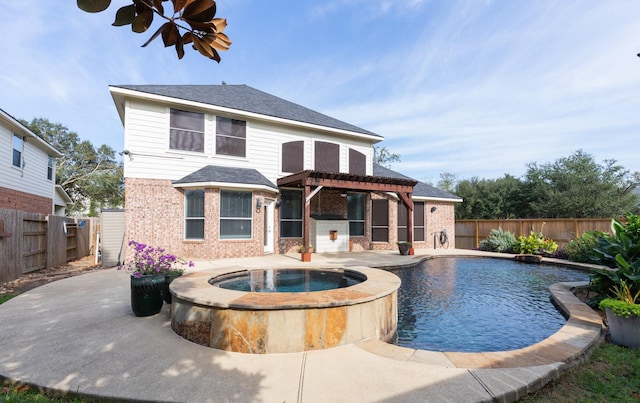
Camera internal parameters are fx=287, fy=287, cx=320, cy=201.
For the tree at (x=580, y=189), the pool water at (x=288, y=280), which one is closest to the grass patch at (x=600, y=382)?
the pool water at (x=288, y=280)

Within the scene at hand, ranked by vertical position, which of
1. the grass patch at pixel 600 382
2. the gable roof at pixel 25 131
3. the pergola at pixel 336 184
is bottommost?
the grass patch at pixel 600 382

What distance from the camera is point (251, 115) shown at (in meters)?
11.5

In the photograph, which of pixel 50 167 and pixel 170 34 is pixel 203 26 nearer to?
pixel 170 34

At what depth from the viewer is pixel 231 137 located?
11602 millimetres

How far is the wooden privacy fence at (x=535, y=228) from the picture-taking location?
12.9 metres

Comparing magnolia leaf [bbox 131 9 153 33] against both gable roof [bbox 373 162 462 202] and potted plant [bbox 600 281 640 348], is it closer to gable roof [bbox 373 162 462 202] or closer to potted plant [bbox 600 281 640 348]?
potted plant [bbox 600 281 640 348]

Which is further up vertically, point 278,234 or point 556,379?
point 278,234

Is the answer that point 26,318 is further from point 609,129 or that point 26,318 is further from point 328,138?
point 609,129

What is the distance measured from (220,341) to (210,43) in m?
3.17

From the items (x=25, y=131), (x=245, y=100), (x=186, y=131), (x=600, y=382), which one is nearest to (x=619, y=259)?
(x=600, y=382)

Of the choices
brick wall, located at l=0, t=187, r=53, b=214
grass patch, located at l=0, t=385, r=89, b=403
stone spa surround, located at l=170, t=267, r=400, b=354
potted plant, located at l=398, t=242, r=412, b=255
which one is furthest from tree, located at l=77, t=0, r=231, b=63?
brick wall, located at l=0, t=187, r=53, b=214

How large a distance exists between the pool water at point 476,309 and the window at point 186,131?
8.78 m

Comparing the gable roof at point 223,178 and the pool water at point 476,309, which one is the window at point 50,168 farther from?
the pool water at point 476,309

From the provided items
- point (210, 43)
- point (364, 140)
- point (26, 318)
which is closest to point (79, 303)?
point (26, 318)
